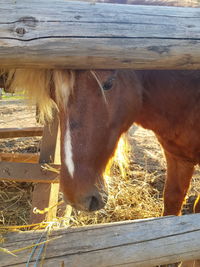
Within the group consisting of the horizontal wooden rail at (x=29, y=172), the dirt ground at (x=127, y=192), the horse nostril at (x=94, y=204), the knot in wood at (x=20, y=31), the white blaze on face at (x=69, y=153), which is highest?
the knot in wood at (x=20, y=31)

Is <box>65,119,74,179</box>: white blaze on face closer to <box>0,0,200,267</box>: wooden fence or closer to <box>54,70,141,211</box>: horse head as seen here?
<box>54,70,141,211</box>: horse head

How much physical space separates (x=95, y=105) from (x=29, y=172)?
122 centimetres

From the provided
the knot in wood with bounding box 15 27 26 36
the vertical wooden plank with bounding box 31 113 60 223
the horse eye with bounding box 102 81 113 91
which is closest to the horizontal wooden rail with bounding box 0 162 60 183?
the vertical wooden plank with bounding box 31 113 60 223

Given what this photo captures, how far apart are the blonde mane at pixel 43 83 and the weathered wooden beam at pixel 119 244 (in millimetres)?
756

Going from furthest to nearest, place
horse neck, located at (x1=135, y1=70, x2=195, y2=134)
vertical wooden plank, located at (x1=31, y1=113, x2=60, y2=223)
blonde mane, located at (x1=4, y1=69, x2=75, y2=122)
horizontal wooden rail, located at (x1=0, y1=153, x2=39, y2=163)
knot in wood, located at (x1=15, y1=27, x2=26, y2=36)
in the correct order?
horizontal wooden rail, located at (x1=0, y1=153, x2=39, y2=163) < vertical wooden plank, located at (x1=31, y1=113, x2=60, y2=223) < horse neck, located at (x1=135, y1=70, x2=195, y2=134) < blonde mane, located at (x1=4, y1=69, x2=75, y2=122) < knot in wood, located at (x1=15, y1=27, x2=26, y2=36)

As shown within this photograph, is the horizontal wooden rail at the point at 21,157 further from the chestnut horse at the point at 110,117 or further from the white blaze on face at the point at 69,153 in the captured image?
the white blaze on face at the point at 69,153

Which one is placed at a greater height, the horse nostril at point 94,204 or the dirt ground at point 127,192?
the horse nostril at point 94,204

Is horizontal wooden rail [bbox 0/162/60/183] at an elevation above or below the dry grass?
above

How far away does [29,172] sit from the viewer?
284 centimetres

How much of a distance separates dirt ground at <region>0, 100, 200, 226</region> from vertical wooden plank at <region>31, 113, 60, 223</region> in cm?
29

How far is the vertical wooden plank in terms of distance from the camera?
272 cm

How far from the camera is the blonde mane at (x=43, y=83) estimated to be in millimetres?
1834

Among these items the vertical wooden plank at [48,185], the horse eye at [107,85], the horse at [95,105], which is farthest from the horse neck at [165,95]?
the vertical wooden plank at [48,185]

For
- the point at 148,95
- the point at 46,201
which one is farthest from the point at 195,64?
the point at 46,201
